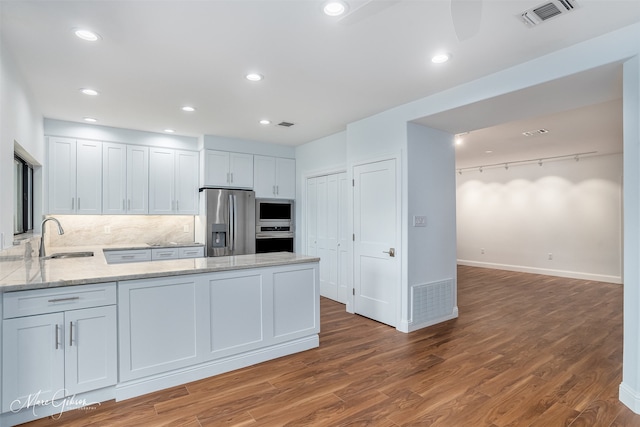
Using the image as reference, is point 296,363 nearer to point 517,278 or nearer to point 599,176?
point 517,278

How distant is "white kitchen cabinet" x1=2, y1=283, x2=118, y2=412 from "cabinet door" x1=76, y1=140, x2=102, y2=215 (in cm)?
290

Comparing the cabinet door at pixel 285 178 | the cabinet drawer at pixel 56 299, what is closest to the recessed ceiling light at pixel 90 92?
the cabinet drawer at pixel 56 299

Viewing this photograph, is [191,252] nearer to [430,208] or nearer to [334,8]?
[430,208]

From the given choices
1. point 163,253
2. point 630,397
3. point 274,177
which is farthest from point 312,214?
point 630,397

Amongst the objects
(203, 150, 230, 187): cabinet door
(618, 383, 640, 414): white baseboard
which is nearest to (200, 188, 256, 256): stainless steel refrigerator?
(203, 150, 230, 187): cabinet door

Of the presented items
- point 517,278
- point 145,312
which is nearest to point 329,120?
point 145,312

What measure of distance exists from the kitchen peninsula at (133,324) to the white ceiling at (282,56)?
1691 millimetres

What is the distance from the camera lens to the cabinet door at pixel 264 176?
5707 millimetres

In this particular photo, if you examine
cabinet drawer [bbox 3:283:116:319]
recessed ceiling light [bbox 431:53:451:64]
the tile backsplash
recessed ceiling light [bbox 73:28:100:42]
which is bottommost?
cabinet drawer [bbox 3:283:116:319]

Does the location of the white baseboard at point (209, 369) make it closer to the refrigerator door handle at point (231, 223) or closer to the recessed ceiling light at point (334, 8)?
the refrigerator door handle at point (231, 223)

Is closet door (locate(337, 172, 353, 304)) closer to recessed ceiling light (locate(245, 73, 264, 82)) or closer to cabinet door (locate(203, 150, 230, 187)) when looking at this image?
cabinet door (locate(203, 150, 230, 187))

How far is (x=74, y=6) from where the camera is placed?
6.56ft

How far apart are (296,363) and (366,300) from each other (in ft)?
5.25

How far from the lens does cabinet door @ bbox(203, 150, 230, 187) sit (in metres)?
5.23
